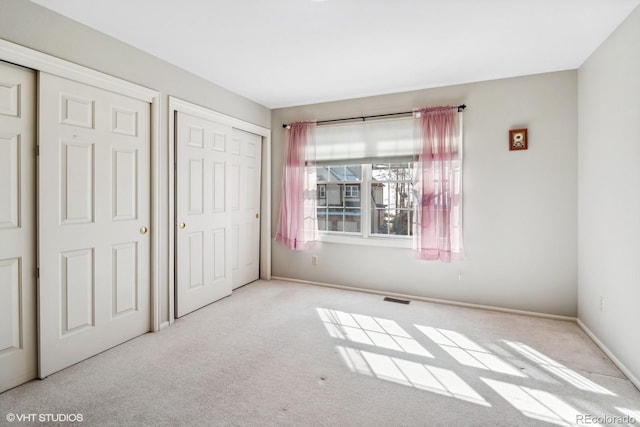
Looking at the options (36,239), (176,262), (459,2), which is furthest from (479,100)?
(36,239)

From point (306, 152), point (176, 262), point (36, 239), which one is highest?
point (306, 152)

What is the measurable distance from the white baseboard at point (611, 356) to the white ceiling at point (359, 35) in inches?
97.9

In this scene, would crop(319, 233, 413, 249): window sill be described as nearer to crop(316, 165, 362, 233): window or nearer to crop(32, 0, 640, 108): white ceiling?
crop(316, 165, 362, 233): window

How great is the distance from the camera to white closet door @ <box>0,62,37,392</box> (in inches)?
79.6

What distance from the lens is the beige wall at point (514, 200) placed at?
3.23m

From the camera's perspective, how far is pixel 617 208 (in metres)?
2.40

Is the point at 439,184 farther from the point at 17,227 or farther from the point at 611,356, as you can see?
the point at 17,227

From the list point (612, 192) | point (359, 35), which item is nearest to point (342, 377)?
point (612, 192)

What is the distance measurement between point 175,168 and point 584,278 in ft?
13.5

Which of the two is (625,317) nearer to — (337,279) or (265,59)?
(337,279)

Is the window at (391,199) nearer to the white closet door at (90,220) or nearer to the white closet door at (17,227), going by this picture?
the white closet door at (90,220)

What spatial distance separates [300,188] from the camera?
4406mm

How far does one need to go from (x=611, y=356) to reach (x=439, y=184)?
6.68 feet

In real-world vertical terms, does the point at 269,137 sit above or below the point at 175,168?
above
